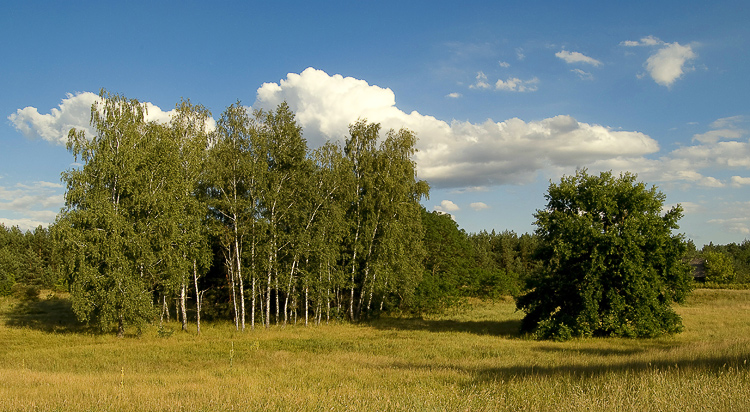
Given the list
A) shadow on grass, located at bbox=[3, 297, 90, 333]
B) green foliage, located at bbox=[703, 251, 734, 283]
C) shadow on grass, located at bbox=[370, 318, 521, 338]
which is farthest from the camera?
green foliage, located at bbox=[703, 251, 734, 283]

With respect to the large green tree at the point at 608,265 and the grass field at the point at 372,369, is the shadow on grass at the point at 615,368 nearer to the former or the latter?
the grass field at the point at 372,369

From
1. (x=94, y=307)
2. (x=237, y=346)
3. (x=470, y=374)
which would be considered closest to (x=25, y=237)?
(x=94, y=307)

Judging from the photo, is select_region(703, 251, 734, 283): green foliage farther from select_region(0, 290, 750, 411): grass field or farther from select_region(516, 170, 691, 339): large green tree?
select_region(516, 170, 691, 339): large green tree

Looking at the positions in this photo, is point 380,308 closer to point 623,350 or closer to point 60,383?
point 623,350

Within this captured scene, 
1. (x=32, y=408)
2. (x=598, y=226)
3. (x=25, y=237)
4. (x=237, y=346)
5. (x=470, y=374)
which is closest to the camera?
(x=32, y=408)

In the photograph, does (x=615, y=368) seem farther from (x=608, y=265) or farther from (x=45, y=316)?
(x=45, y=316)

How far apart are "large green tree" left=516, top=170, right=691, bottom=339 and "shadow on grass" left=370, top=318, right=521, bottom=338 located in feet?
8.53

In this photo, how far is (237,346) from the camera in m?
24.7

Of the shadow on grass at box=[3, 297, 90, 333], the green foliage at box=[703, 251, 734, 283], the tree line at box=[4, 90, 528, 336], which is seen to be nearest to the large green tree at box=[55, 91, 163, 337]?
the tree line at box=[4, 90, 528, 336]

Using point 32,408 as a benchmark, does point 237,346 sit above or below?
below

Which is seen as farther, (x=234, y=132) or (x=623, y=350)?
(x=234, y=132)

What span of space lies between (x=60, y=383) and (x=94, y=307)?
17.3 meters

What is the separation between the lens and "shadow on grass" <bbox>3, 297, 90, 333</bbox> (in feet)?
107

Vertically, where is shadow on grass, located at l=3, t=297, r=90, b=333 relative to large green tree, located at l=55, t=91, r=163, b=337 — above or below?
below
